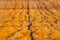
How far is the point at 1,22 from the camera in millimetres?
693

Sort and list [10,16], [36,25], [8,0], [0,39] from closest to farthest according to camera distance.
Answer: [0,39] < [36,25] < [10,16] < [8,0]

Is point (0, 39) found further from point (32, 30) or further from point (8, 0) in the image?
point (8, 0)

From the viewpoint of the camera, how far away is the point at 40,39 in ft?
1.76

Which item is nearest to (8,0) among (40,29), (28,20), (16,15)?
(16,15)

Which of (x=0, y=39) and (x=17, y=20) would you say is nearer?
(x=0, y=39)

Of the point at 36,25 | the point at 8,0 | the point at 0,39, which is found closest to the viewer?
the point at 0,39

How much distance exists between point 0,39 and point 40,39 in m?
0.13

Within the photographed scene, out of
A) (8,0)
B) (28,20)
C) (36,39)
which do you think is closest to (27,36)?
(36,39)

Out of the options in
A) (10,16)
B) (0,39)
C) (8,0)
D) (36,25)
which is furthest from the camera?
(8,0)

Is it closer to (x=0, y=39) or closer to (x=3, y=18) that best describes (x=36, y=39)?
(x=0, y=39)

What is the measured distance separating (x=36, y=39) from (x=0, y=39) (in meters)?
0.12

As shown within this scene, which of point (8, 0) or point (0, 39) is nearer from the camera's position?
point (0, 39)

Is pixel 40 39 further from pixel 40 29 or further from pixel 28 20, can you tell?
pixel 28 20

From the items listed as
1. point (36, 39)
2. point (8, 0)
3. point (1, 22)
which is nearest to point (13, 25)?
point (1, 22)
